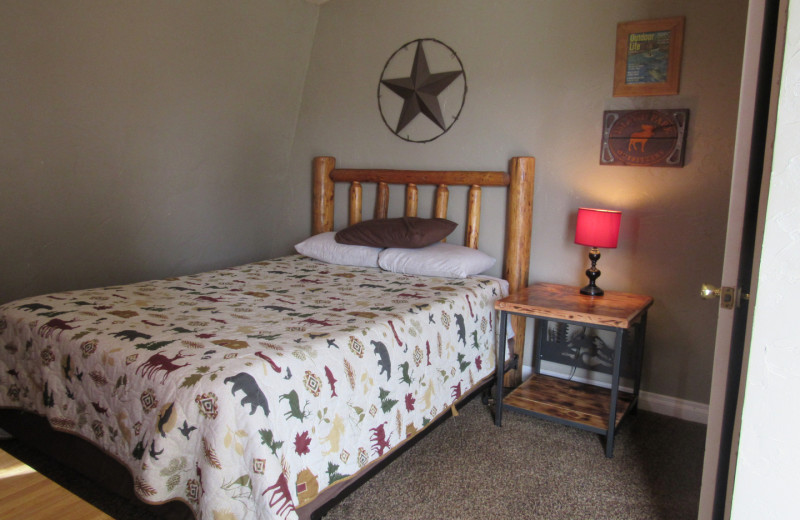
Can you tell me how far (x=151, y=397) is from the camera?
5.13ft

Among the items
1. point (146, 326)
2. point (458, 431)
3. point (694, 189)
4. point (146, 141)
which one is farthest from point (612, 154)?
point (146, 141)

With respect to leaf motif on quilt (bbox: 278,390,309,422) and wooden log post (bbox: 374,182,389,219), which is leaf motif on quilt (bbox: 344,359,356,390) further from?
wooden log post (bbox: 374,182,389,219)

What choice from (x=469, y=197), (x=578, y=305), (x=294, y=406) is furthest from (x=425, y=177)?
(x=294, y=406)

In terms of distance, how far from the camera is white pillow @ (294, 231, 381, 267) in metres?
3.19

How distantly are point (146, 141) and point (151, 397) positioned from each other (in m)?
2.00

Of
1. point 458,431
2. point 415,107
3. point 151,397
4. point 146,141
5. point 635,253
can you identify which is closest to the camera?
point 151,397

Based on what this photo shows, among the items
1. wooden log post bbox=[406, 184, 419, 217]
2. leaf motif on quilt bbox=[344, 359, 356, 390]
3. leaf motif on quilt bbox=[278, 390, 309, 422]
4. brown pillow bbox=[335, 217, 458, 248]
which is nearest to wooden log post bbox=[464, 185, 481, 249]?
brown pillow bbox=[335, 217, 458, 248]

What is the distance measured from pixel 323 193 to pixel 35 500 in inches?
110

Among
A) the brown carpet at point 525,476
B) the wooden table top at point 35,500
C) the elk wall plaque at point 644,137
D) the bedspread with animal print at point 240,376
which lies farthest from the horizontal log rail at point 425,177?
the wooden table top at point 35,500

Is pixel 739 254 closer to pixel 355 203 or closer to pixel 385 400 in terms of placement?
pixel 385 400

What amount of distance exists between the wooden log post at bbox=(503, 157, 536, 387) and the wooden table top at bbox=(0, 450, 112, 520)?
7.50 feet

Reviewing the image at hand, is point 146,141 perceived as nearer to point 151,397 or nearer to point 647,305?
point 151,397

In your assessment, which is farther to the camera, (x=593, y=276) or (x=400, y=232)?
(x=400, y=232)

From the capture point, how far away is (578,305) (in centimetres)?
253
